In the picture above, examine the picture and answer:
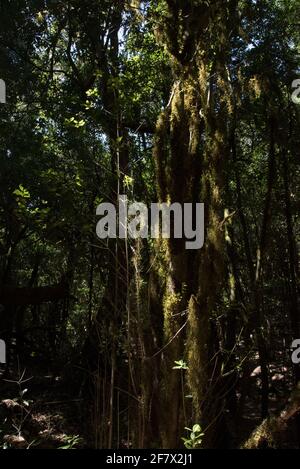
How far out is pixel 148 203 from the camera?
4914 mm

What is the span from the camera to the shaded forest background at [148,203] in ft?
11.2

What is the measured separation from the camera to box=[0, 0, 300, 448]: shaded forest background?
3.41m

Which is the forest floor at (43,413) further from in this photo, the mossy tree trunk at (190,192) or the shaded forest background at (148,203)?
the mossy tree trunk at (190,192)

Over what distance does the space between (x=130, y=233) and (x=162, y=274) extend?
394mm

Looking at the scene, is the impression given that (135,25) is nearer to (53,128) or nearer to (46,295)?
(53,128)

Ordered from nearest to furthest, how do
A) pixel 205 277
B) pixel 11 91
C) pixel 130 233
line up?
1. pixel 205 277
2. pixel 130 233
3. pixel 11 91

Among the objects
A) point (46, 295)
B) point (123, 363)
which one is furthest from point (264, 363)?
point (46, 295)

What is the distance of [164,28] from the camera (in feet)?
13.1
